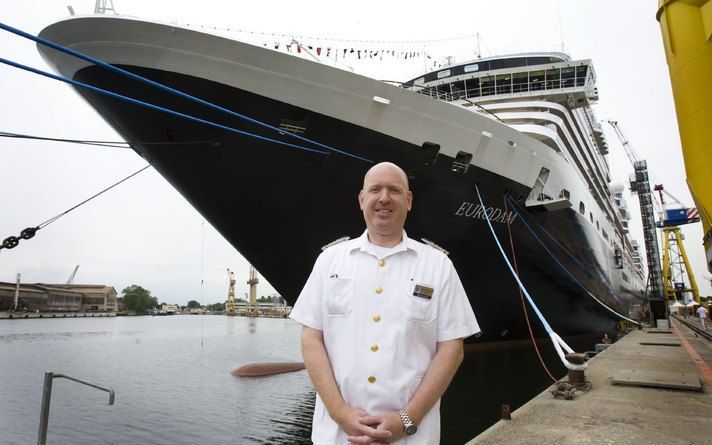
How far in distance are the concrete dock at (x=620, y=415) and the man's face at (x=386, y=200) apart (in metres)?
3.03

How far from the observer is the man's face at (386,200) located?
1.78m

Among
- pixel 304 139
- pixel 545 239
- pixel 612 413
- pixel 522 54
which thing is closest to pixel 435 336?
pixel 612 413

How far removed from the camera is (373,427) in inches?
61.6

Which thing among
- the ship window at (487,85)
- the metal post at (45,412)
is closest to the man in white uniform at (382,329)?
the metal post at (45,412)

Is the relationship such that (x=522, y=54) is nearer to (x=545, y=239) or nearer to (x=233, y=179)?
(x=545, y=239)

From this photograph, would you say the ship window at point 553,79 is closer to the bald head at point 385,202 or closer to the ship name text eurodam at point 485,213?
the ship name text eurodam at point 485,213

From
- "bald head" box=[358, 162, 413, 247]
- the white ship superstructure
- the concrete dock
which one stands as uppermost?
the white ship superstructure

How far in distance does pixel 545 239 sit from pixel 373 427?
38.3ft

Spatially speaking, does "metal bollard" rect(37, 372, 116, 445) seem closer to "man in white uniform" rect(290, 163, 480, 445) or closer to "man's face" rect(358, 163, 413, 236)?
"man in white uniform" rect(290, 163, 480, 445)

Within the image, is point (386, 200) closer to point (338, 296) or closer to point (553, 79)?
point (338, 296)

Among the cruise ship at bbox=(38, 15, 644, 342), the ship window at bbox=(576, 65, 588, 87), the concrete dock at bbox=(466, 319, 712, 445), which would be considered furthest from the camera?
the ship window at bbox=(576, 65, 588, 87)

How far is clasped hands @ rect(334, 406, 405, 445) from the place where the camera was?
4.93 ft

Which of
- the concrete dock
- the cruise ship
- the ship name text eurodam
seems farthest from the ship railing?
the concrete dock

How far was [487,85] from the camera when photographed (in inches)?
611
